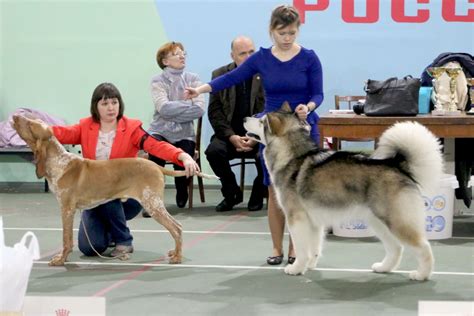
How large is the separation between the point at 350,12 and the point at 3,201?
409cm

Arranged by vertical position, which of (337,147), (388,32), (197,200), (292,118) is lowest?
(197,200)

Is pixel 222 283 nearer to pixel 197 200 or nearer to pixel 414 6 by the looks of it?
pixel 197 200

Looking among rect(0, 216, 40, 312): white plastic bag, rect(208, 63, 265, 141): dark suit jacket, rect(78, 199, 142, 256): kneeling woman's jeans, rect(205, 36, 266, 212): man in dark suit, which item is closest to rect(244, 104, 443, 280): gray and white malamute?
rect(78, 199, 142, 256): kneeling woman's jeans

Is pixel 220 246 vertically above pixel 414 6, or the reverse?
pixel 414 6

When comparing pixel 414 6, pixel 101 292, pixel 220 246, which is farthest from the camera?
pixel 414 6

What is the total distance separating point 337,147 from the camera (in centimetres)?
600

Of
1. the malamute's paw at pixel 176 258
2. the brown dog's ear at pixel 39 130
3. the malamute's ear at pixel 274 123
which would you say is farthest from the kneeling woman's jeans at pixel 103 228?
the malamute's ear at pixel 274 123

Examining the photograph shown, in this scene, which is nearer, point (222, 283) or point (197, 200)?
point (222, 283)

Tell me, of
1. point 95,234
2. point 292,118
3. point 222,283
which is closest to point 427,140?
point 292,118

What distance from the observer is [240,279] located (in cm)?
411

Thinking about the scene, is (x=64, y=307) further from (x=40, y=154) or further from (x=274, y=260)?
(x=274, y=260)

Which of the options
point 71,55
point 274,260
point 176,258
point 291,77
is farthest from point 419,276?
point 71,55

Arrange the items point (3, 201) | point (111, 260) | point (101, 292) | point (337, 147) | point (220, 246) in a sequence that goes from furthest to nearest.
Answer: point (3, 201) < point (337, 147) < point (220, 246) < point (111, 260) < point (101, 292)

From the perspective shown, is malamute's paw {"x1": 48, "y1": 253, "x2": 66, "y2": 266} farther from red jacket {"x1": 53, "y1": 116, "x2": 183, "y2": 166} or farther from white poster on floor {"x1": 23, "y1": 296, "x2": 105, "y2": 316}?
white poster on floor {"x1": 23, "y1": 296, "x2": 105, "y2": 316}
